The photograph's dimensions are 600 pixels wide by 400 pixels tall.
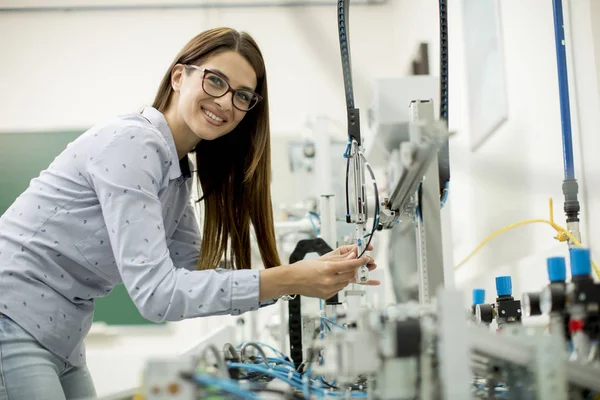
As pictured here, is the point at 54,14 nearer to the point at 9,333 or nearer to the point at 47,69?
→ the point at 47,69

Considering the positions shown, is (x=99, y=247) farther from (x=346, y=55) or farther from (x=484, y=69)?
(x=484, y=69)

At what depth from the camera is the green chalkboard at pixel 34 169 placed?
4062 millimetres

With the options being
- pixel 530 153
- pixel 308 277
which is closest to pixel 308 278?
pixel 308 277

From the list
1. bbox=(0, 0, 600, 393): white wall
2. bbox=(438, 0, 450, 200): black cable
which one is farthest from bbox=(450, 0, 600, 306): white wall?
bbox=(0, 0, 600, 393): white wall

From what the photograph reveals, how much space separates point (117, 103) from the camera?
4395mm

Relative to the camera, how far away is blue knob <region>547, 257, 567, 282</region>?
2.64 feet

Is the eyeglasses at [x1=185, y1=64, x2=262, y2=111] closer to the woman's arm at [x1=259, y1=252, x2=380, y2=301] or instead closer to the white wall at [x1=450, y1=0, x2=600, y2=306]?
the woman's arm at [x1=259, y1=252, x2=380, y2=301]

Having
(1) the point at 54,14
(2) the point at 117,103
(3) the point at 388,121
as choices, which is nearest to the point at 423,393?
(3) the point at 388,121

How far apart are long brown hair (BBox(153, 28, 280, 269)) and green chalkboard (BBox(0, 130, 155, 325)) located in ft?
8.75

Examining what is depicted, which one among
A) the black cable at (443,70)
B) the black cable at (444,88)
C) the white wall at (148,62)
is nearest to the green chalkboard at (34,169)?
the white wall at (148,62)

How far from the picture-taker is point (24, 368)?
1.11 meters

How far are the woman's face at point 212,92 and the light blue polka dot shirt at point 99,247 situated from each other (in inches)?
4.2

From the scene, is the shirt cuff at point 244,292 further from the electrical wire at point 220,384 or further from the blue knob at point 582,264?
the blue knob at point 582,264

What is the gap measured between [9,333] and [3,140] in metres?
3.52
